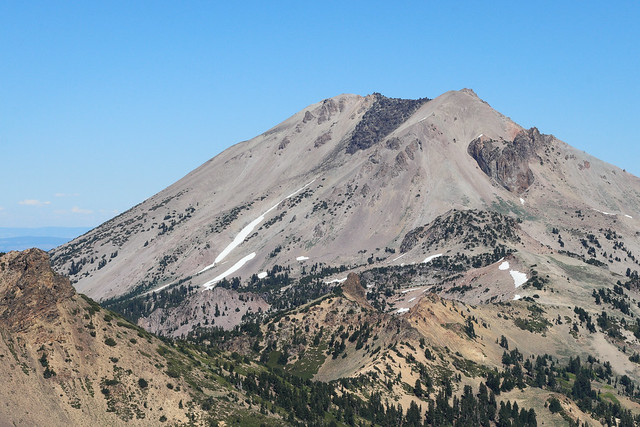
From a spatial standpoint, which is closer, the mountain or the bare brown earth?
the bare brown earth

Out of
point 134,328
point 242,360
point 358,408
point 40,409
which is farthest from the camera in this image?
point 242,360

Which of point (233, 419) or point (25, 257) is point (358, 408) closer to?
point (233, 419)

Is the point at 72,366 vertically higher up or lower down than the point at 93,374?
higher up

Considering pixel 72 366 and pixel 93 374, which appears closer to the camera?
pixel 72 366

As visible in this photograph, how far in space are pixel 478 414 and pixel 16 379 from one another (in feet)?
319

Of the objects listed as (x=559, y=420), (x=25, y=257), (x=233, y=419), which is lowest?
(x=559, y=420)

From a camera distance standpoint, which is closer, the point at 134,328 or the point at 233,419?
the point at 233,419

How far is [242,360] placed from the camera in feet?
602

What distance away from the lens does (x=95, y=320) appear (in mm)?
142500

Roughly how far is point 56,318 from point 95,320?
8350 millimetres

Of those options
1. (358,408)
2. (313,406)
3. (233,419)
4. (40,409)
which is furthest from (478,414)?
(40,409)

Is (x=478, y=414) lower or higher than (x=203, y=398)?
lower

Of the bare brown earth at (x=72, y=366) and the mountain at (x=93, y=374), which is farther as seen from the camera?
the mountain at (x=93, y=374)

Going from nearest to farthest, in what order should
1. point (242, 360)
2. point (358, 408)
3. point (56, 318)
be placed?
1. point (56, 318)
2. point (358, 408)
3. point (242, 360)
